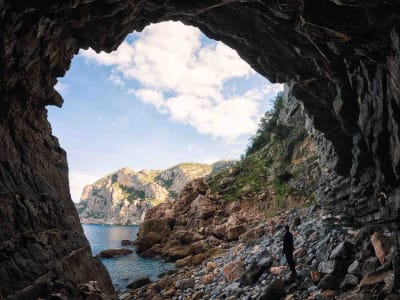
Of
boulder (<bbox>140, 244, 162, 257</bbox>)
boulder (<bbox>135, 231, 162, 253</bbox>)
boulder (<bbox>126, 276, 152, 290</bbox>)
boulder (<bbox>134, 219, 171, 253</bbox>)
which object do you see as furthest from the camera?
boulder (<bbox>134, 219, 171, 253</bbox>)

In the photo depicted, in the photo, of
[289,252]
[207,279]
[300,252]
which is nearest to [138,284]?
[207,279]

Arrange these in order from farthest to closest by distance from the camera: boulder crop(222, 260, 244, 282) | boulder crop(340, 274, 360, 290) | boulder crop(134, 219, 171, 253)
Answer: boulder crop(134, 219, 171, 253), boulder crop(222, 260, 244, 282), boulder crop(340, 274, 360, 290)

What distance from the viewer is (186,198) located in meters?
52.3

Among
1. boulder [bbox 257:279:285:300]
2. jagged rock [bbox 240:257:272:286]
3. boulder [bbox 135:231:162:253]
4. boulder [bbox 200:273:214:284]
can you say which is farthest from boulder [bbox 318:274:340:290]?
boulder [bbox 135:231:162:253]

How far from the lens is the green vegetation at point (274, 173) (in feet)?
139

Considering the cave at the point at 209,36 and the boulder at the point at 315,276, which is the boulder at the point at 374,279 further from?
the boulder at the point at 315,276

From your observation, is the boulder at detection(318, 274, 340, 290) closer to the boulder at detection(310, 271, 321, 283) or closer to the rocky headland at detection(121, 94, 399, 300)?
the rocky headland at detection(121, 94, 399, 300)

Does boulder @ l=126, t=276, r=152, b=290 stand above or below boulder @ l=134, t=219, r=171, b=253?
below

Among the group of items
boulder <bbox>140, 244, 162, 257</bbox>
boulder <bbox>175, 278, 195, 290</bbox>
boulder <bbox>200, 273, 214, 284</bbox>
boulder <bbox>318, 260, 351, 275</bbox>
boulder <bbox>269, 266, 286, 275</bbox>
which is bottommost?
boulder <bbox>140, 244, 162, 257</bbox>

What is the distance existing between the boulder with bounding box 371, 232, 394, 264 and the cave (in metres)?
0.56

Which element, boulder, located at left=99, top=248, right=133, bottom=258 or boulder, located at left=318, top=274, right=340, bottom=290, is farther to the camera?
boulder, located at left=99, top=248, right=133, bottom=258

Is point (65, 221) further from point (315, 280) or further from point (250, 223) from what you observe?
point (250, 223)

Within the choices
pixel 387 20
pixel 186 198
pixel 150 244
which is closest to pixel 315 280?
pixel 387 20

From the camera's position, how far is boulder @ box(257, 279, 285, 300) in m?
12.4
